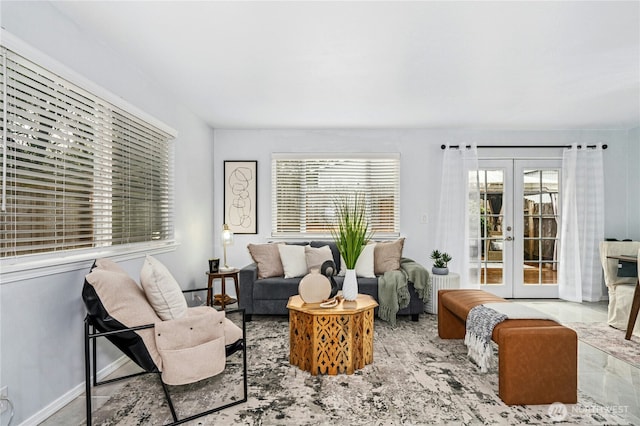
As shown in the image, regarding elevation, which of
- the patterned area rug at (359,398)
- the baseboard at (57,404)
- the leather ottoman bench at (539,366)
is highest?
the leather ottoman bench at (539,366)

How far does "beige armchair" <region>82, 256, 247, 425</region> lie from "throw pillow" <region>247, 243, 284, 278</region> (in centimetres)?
213

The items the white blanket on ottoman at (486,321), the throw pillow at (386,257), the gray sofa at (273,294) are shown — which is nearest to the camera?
the white blanket on ottoman at (486,321)

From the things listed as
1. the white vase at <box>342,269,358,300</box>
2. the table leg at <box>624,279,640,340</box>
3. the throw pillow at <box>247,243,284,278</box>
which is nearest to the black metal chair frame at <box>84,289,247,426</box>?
the white vase at <box>342,269,358,300</box>

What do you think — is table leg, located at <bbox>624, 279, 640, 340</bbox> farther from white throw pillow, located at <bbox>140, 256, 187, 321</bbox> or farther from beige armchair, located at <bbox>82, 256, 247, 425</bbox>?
white throw pillow, located at <bbox>140, 256, 187, 321</bbox>

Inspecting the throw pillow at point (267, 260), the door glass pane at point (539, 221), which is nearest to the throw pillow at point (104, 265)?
the throw pillow at point (267, 260)

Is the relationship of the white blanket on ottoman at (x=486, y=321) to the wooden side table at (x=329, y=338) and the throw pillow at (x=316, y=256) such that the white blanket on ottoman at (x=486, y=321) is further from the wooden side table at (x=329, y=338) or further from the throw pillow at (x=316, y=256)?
the throw pillow at (x=316, y=256)

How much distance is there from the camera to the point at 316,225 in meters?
5.38

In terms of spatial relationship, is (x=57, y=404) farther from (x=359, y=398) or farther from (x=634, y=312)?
(x=634, y=312)

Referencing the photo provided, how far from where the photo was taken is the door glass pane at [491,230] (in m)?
5.33

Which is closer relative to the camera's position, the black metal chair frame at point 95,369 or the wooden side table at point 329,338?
the black metal chair frame at point 95,369

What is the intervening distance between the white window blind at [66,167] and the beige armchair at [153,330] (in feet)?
1.46

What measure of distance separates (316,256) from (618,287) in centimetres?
325

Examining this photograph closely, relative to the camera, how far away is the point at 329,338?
111 inches

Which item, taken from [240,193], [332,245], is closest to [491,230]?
[332,245]
